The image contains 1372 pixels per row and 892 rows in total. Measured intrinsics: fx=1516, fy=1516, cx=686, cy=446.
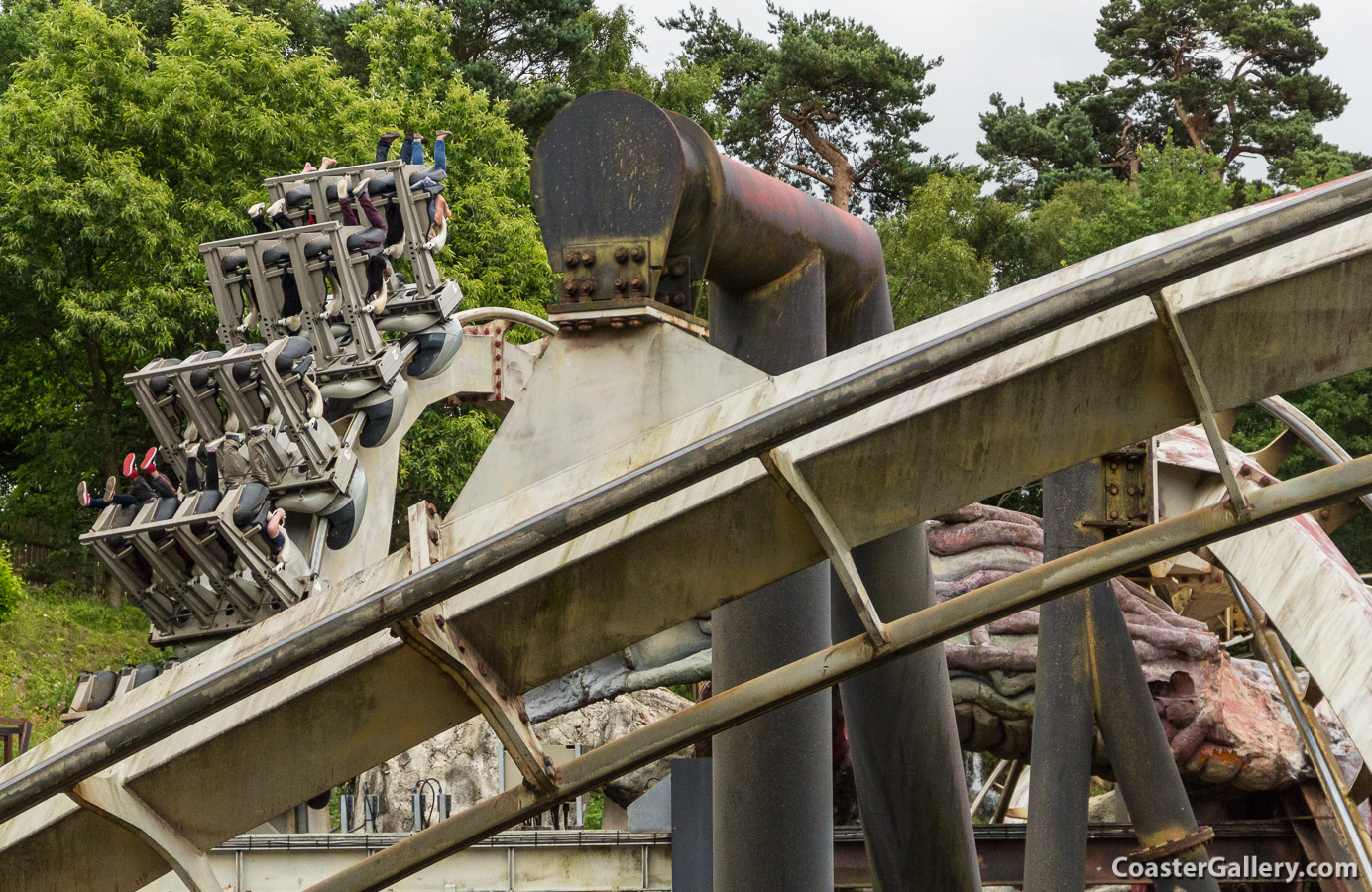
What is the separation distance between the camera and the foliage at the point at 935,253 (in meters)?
29.0

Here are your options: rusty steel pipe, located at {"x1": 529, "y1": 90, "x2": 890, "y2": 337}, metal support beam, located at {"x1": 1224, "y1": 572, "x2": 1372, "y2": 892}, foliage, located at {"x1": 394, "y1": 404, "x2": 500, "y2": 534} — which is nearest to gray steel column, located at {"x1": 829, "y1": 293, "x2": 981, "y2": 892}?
rusty steel pipe, located at {"x1": 529, "y1": 90, "x2": 890, "y2": 337}

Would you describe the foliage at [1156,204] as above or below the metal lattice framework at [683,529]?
above

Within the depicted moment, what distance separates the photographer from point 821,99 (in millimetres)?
32562

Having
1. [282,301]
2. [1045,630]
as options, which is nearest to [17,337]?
[282,301]

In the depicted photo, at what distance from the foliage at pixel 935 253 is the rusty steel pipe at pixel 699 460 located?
24916mm

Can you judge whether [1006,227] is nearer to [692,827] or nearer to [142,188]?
[142,188]

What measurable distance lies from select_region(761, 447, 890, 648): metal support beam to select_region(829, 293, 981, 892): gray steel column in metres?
1.75

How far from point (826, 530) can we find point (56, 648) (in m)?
20.3

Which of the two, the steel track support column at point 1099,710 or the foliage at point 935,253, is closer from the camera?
the steel track support column at point 1099,710

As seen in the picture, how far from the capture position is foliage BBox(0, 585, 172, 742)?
65.3 ft

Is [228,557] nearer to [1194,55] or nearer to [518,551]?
[518,551]

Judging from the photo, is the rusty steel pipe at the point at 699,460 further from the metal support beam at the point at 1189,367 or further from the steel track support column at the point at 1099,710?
the steel track support column at the point at 1099,710

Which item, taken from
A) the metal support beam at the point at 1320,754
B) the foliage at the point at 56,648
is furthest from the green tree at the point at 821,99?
the metal support beam at the point at 1320,754

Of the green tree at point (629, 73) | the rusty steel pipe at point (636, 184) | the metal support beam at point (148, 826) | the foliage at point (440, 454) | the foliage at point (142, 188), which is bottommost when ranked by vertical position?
the metal support beam at point (148, 826)
